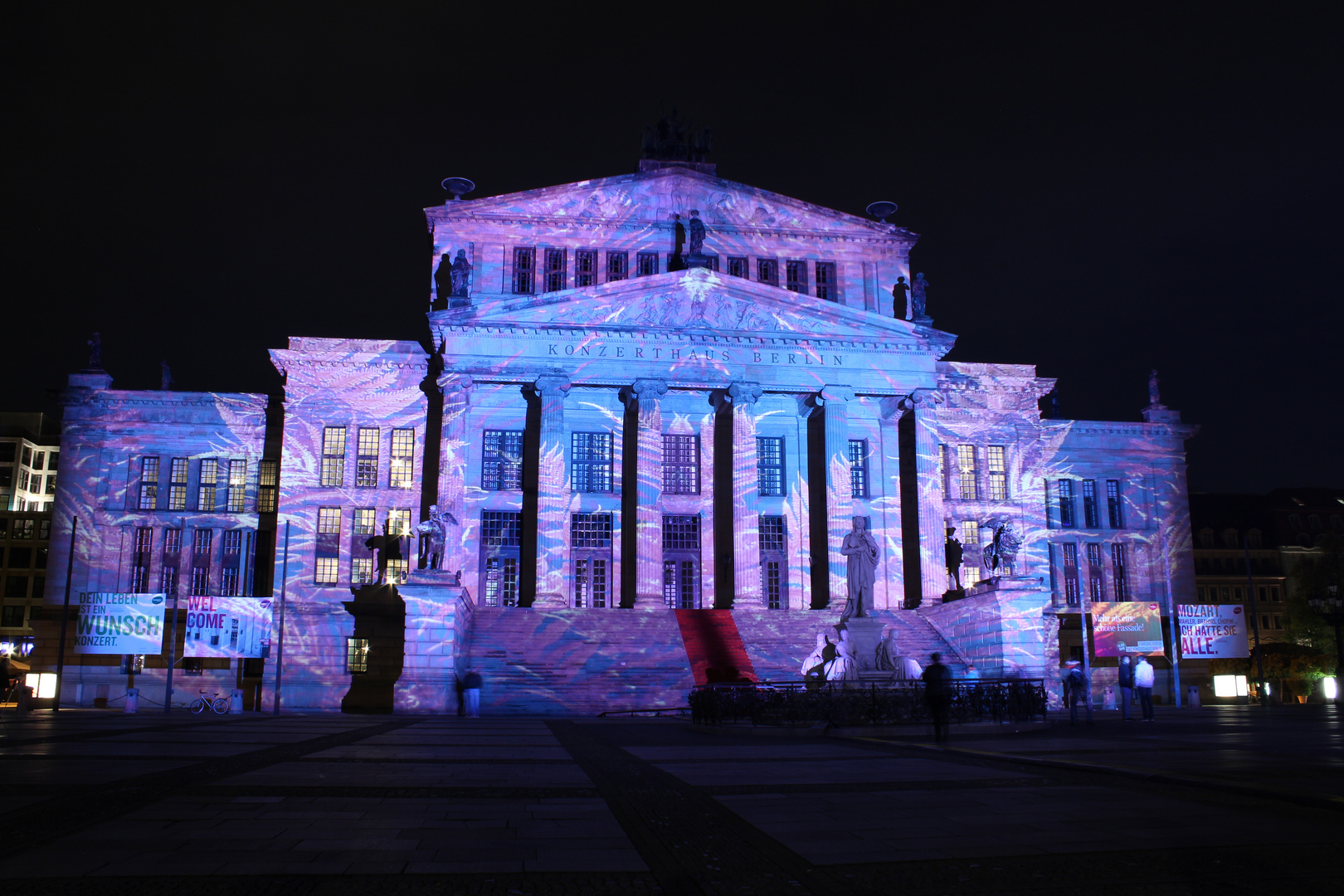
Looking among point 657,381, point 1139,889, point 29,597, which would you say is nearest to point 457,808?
point 1139,889

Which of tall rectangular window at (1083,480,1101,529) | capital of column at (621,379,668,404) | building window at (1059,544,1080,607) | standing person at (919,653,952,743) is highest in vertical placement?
capital of column at (621,379,668,404)

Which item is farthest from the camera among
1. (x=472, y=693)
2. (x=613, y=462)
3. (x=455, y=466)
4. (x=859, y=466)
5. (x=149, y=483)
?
(x=149, y=483)

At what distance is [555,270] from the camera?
56.3 m

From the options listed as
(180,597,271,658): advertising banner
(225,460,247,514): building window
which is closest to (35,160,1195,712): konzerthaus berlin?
(225,460,247,514): building window

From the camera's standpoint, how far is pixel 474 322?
5006 centimetres

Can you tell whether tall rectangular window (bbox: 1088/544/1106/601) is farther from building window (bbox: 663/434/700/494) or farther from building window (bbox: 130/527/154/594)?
building window (bbox: 130/527/154/594)

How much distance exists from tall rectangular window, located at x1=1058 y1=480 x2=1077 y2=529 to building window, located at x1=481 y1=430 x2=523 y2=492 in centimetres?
3204

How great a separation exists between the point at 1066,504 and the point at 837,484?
20.0 meters

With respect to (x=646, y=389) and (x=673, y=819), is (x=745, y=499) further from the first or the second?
(x=673, y=819)

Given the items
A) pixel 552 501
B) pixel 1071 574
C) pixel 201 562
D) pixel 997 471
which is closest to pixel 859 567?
pixel 552 501

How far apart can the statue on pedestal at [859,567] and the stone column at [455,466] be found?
23427 millimetres

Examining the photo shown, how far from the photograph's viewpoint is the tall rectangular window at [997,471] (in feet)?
197

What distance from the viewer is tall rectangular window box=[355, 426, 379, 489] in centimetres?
5572

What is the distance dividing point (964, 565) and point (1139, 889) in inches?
2010
